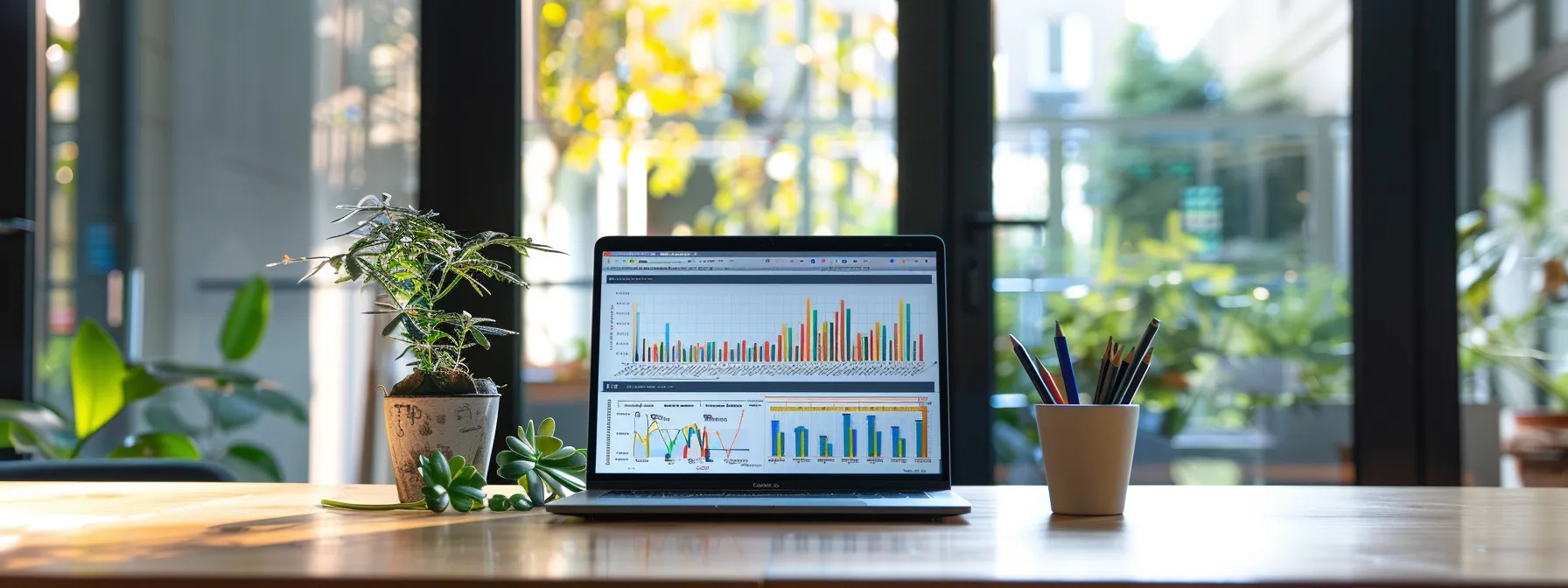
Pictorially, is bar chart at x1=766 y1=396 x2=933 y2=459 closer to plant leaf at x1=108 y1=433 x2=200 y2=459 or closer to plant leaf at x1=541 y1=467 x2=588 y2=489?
plant leaf at x1=541 y1=467 x2=588 y2=489

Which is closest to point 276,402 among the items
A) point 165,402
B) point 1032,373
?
point 165,402

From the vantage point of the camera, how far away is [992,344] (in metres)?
2.04

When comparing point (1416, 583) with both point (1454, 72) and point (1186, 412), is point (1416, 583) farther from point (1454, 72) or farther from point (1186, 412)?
point (1186, 412)

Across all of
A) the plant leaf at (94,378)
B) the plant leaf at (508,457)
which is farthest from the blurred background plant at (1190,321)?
the plant leaf at (94,378)

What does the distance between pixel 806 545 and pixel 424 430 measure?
0.48 metres

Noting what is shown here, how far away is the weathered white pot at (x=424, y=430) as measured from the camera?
3.75 feet

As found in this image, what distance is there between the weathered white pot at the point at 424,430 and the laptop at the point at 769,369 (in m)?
0.13

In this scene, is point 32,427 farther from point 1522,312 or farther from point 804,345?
point 1522,312

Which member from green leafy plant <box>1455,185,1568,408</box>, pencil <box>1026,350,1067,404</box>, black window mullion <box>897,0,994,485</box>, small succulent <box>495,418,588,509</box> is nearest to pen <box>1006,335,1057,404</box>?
pencil <box>1026,350,1067,404</box>

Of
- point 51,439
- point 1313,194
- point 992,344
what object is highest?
point 1313,194

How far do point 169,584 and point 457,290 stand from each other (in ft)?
3.94

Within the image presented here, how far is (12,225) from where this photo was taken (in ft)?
7.49

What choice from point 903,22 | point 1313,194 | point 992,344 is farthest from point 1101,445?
point 1313,194

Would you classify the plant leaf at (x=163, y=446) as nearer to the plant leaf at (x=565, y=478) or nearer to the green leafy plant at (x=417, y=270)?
the green leafy plant at (x=417, y=270)
